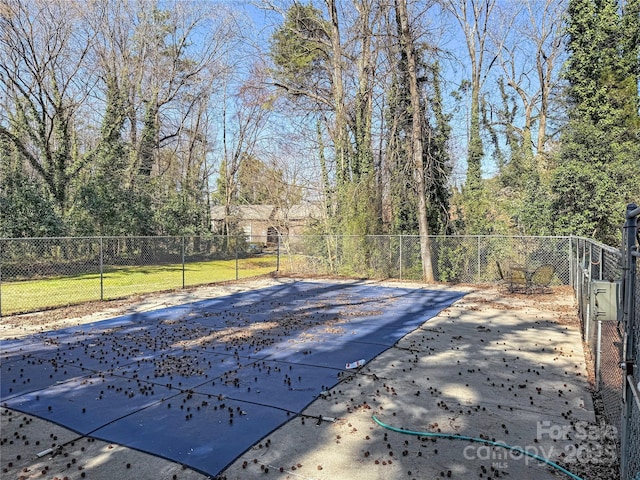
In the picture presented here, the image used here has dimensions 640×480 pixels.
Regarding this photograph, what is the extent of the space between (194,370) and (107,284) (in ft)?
37.8

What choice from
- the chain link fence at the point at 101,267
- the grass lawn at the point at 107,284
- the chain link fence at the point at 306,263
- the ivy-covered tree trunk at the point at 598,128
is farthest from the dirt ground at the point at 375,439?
the ivy-covered tree trunk at the point at 598,128

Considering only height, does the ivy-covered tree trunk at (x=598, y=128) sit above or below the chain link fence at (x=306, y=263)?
above

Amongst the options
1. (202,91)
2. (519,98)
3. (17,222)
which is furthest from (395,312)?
(202,91)

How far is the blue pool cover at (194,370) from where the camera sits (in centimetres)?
355

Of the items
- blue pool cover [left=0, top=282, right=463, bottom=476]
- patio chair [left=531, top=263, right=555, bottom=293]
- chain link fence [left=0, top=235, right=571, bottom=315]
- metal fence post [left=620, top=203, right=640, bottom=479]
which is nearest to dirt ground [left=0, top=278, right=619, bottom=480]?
blue pool cover [left=0, top=282, right=463, bottom=476]

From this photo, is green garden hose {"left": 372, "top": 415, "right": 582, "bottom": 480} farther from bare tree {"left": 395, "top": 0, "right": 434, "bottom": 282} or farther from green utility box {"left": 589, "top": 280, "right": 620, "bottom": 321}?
bare tree {"left": 395, "top": 0, "right": 434, "bottom": 282}

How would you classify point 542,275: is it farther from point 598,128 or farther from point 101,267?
point 101,267

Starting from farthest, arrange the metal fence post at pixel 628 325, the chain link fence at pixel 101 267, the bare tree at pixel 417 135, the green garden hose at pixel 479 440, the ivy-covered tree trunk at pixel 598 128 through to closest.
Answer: the bare tree at pixel 417 135 → the ivy-covered tree trunk at pixel 598 128 → the chain link fence at pixel 101 267 → the green garden hose at pixel 479 440 → the metal fence post at pixel 628 325

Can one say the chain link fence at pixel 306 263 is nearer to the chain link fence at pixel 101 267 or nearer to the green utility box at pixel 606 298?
the chain link fence at pixel 101 267

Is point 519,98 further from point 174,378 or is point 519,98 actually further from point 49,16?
point 174,378

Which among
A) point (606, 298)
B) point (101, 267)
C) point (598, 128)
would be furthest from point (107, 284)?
point (598, 128)

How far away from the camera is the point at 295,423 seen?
3.69 metres

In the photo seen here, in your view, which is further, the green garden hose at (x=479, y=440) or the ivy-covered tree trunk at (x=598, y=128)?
the ivy-covered tree trunk at (x=598, y=128)

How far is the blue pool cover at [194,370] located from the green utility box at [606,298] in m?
2.63
